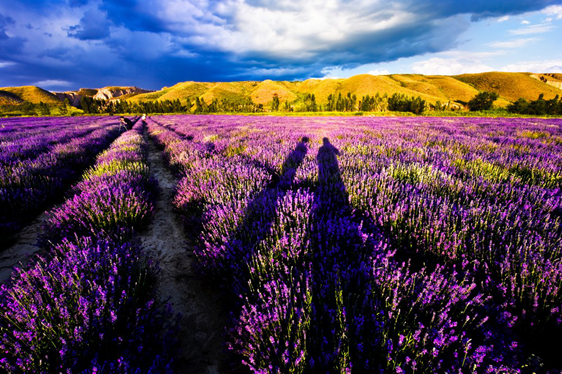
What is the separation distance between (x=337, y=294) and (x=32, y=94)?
598 ft

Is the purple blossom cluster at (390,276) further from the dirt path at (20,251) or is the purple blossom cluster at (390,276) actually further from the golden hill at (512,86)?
the golden hill at (512,86)

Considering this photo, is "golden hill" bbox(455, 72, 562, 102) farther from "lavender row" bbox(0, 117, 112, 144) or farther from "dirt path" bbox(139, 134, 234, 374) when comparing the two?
"lavender row" bbox(0, 117, 112, 144)

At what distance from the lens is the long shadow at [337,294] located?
1.05 metres

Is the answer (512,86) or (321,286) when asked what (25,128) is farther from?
(512,86)

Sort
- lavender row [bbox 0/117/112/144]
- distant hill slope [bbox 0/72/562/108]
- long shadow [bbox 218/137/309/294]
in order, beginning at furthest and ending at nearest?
distant hill slope [bbox 0/72/562/108], lavender row [bbox 0/117/112/144], long shadow [bbox 218/137/309/294]

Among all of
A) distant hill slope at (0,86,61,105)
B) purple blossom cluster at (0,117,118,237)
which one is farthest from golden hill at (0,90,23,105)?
purple blossom cluster at (0,117,118,237)

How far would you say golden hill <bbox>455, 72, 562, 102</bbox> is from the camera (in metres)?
88.5

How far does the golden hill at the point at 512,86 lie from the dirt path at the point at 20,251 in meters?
128

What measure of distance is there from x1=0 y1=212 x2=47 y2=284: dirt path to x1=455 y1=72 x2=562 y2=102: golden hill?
12791 centimetres

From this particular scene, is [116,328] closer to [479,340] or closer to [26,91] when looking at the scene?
[479,340]

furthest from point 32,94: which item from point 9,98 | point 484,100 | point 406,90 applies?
point 484,100

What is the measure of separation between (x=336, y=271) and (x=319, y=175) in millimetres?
2031

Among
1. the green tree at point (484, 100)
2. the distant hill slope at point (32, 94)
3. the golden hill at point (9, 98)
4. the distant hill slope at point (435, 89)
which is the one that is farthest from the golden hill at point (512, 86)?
the golden hill at point (9, 98)

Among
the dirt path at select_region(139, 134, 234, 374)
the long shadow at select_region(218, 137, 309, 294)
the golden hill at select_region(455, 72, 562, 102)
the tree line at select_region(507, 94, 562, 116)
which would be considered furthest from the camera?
the golden hill at select_region(455, 72, 562, 102)
